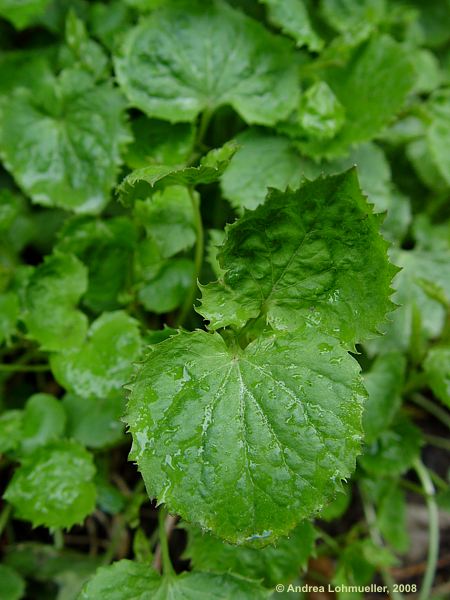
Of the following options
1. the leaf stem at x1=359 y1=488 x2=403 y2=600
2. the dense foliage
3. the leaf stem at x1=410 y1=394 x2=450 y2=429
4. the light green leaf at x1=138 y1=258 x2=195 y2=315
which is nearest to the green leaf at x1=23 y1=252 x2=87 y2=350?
the dense foliage

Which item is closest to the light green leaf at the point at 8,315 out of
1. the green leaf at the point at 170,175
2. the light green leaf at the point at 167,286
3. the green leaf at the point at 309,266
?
the light green leaf at the point at 167,286

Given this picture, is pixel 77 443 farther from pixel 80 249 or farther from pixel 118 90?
pixel 118 90

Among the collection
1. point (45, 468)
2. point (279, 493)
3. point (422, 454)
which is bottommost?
point (422, 454)

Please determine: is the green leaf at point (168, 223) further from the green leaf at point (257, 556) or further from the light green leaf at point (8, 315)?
the green leaf at point (257, 556)

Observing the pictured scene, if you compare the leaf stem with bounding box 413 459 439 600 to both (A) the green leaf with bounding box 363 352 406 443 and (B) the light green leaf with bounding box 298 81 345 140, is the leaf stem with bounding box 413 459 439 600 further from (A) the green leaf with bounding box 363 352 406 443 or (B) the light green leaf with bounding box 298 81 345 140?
(B) the light green leaf with bounding box 298 81 345 140

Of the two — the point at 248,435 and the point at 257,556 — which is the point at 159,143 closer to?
the point at 248,435

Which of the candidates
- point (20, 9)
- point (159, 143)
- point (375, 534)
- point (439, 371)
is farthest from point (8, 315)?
point (375, 534)

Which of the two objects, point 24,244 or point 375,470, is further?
point 24,244

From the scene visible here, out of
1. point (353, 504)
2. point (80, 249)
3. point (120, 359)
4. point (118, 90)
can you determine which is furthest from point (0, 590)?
point (118, 90)
